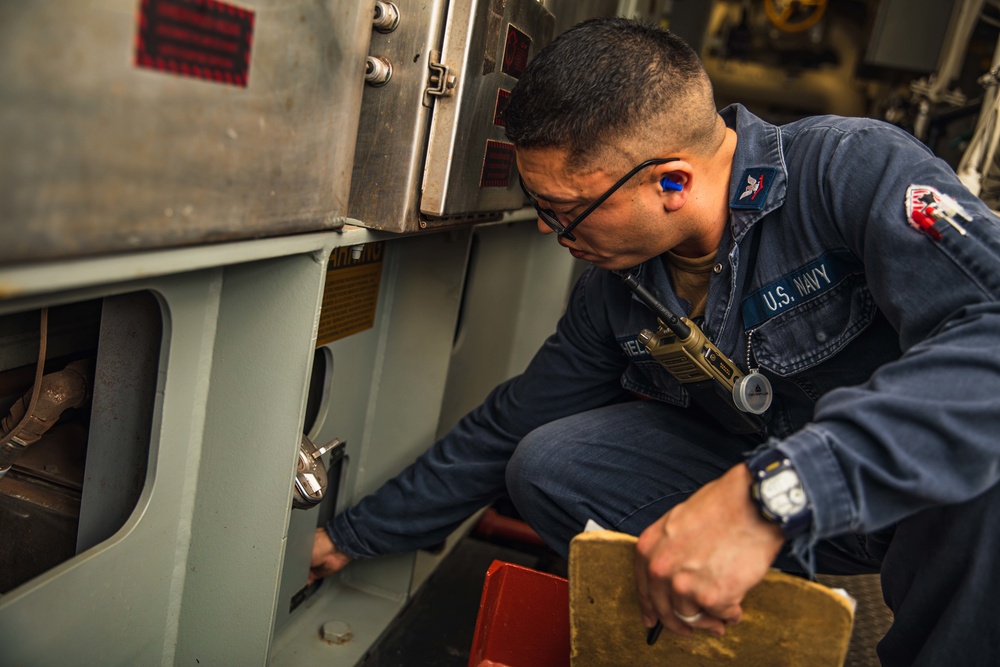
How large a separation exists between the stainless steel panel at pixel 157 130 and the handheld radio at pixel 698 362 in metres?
0.53

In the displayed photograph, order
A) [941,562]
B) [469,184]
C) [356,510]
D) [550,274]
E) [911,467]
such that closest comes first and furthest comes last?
1. [911,467]
2. [941,562]
3. [469,184]
4. [356,510]
5. [550,274]

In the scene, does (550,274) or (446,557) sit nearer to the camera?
(446,557)

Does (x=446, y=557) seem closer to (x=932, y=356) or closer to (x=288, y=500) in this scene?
(x=288, y=500)

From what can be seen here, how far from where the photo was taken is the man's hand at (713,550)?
83cm

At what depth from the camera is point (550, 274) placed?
239 centimetres

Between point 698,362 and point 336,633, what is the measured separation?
0.87 m

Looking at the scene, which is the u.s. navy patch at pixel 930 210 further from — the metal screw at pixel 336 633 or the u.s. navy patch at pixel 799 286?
the metal screw at pixel 336 633

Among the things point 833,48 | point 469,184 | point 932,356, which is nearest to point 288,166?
point 469,184

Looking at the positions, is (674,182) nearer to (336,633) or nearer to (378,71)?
(378,71)

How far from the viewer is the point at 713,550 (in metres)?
0.83

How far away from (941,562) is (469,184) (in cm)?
79

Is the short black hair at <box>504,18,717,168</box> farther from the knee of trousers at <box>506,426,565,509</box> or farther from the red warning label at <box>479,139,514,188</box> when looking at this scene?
the knee of trousers at <box>506,426,565,509</box>

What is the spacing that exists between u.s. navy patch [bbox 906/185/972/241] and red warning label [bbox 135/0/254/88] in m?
0.74

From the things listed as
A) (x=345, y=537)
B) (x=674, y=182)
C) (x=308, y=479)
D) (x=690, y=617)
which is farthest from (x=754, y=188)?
(x=345, y=537)
